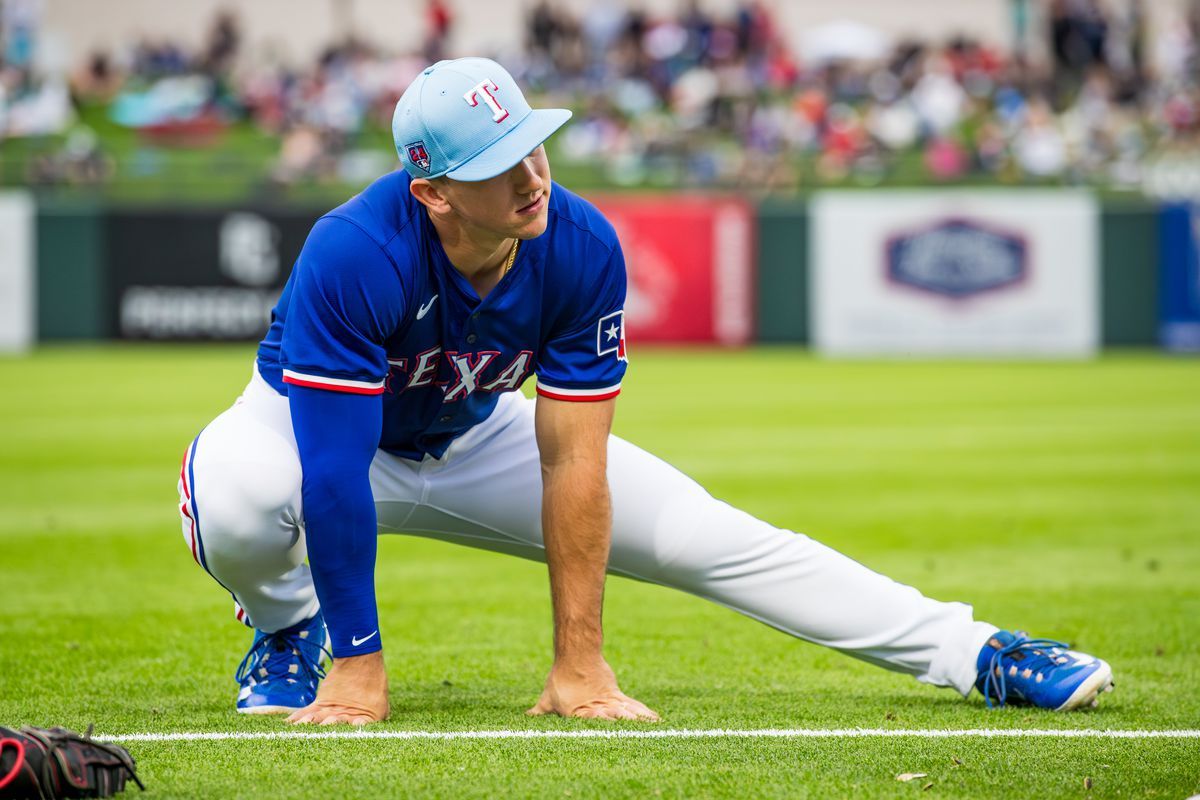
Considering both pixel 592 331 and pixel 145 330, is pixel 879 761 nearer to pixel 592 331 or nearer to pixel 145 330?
pixel 592 331

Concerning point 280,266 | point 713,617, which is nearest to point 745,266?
point 280,266

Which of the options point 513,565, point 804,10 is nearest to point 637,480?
point 513,565

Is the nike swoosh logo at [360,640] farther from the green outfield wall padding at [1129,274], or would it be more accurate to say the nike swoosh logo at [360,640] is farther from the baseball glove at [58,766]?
the green outfield wall padding at [1129,274]

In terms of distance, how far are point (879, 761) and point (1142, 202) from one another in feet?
60.3

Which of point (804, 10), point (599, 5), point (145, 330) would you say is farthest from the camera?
point (804, 10)

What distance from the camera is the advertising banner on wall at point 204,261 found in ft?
70.7

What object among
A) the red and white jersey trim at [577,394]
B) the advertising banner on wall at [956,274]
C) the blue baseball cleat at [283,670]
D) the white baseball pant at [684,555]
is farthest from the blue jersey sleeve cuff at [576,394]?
the advertising banner on wall at [956,274]

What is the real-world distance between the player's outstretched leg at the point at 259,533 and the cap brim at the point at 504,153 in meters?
0.81

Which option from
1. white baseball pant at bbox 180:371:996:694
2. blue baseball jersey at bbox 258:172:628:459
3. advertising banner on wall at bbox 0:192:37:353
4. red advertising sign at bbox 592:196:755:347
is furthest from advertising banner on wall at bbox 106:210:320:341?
blue baseball jersey at bbox 258:172:628:459

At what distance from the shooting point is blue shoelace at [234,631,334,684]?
4219 mm

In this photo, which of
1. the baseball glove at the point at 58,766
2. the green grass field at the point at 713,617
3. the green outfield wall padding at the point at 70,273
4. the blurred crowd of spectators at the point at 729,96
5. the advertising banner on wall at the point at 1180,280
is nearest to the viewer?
the baseball glove at the point at 58,766

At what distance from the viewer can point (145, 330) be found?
72.3 ft

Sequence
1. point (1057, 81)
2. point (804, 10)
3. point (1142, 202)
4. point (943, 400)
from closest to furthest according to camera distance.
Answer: point (943, 400) → point (1142, 202) → point (1057, 81) → point (804, 10)

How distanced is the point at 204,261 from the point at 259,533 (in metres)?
18.5
